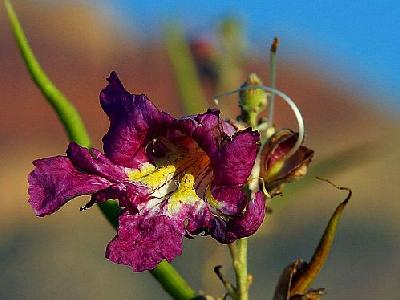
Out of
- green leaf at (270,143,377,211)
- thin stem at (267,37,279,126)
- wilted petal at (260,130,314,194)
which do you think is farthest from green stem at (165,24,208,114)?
wilted petal at (260,130,314,194)

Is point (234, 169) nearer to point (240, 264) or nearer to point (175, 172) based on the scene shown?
point (175, 172)

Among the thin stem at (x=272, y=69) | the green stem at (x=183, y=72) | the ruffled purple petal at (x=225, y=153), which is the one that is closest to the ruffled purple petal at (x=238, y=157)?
the ruffled purple petal at (x=225, y=153)

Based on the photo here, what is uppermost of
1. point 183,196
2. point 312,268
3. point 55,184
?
point 55,184

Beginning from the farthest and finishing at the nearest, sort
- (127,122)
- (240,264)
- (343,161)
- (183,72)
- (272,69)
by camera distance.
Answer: (183,72) < (343,161) < (272,69) < (240,264) < (127,122)

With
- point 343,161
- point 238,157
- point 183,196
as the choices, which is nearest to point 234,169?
point 238,157

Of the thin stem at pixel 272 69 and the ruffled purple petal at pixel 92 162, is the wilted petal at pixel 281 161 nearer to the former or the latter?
the thin stem at pixel 272 69

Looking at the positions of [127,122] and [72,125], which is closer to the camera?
[127,122]
